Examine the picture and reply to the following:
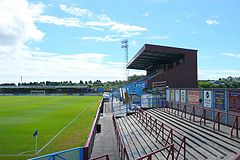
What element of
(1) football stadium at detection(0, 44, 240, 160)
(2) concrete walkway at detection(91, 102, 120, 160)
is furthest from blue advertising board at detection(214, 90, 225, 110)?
(2) concrete walkway at detection(91, 102, 120, 160)

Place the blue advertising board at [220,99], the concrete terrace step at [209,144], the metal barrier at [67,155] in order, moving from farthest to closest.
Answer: the blue advertising board at [220,99] → the concrete terrace step at [209,144] → the metal barrier at [67,155]

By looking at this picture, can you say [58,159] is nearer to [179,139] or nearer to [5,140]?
[179,139]

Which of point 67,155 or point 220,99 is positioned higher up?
point 220,99

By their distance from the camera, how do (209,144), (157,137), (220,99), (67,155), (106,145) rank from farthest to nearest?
(220,99), (106,145), (157,137), (209,144), (67,155)

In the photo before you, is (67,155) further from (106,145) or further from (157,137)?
(106,145)

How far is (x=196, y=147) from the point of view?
11.4 m

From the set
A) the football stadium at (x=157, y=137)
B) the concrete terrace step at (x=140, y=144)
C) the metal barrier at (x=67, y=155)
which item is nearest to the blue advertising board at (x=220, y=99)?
the football stadium at (x=157, y=137)

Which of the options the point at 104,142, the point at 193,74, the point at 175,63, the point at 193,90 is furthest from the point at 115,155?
the point at 175,63

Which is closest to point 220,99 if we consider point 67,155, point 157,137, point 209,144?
point 157,137

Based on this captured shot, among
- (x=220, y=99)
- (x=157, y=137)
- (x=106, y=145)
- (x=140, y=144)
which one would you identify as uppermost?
(x=220, y=99)

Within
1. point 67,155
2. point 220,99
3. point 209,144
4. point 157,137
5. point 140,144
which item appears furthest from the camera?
point 220,99

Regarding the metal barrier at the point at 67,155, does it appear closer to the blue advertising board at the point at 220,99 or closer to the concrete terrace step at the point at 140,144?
the concrete terrace step at the point at 140,144

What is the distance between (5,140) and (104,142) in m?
6.16

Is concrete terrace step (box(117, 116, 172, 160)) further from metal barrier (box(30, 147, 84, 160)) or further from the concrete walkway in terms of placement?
metal barrier (box(30, 147, 84, 160))
